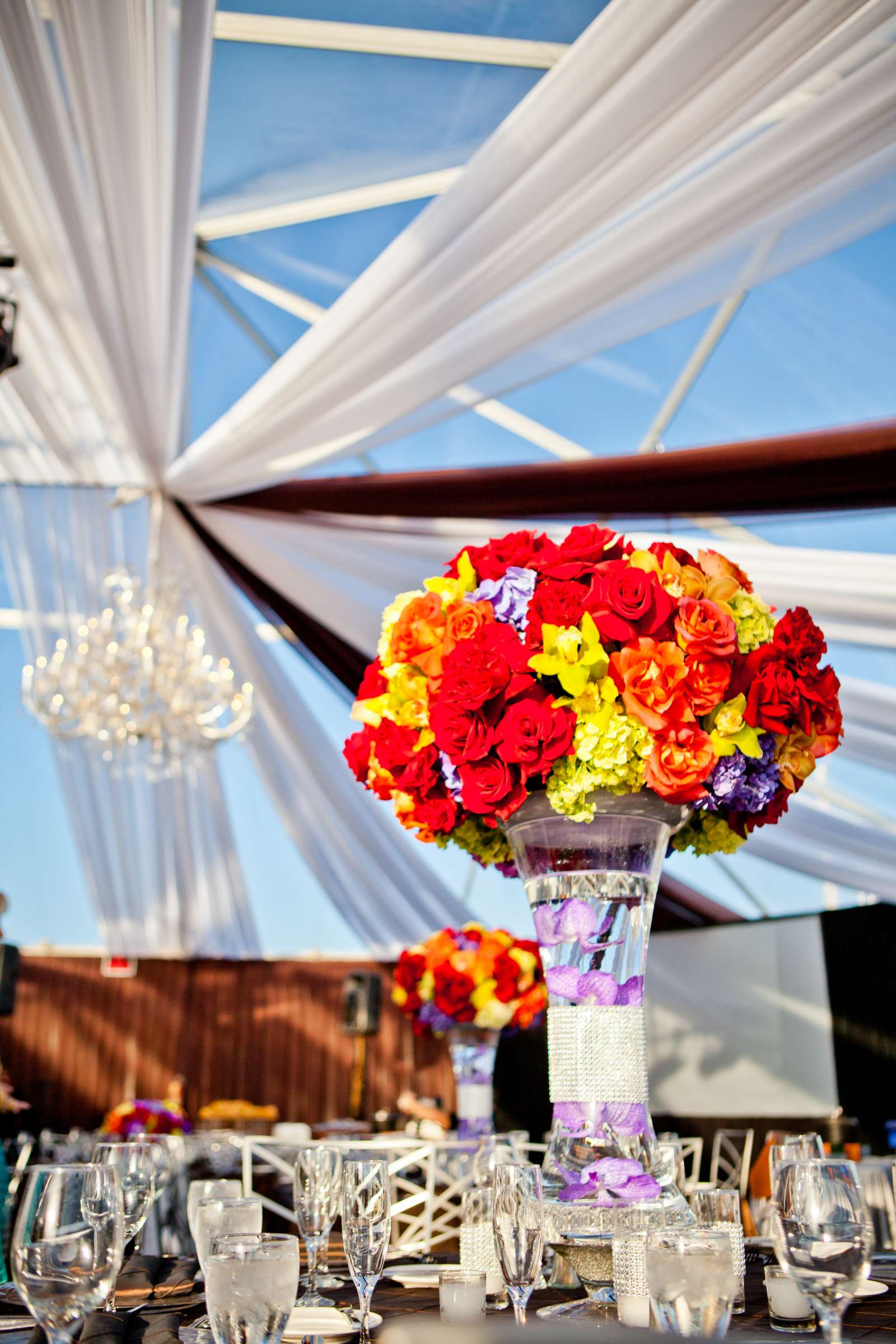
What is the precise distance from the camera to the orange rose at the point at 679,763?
58.9 inches

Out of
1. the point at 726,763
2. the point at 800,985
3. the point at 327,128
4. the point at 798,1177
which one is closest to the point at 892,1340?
the point at 798,1177

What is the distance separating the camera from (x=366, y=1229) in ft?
4.23

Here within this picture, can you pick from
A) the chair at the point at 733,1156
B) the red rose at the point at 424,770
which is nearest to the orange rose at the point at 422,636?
the red rose at the point at 424,770

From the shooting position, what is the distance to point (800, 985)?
28.1 feet

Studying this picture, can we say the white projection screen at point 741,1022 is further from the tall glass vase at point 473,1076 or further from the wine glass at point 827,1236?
the wine glass at point 827,1236

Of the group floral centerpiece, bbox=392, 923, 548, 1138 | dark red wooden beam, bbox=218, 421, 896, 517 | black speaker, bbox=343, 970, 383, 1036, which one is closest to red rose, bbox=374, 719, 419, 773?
floral centerpiece, bbox=392, 923, 548, 1138

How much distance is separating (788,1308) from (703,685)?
73 cm

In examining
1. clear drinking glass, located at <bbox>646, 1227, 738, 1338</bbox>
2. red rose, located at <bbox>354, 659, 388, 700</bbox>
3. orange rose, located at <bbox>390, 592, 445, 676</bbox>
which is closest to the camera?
clear drinking glass, located at <bbox>646, 1227, 738, 1338</bbox>

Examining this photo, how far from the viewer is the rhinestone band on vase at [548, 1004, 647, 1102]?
1.49 metres

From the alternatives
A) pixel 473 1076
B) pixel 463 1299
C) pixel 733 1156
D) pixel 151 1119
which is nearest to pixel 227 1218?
pixel 463 1299

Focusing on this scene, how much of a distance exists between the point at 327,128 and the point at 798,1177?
13.2 ft

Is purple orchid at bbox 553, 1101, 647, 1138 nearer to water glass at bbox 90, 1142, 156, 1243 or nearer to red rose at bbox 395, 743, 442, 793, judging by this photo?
red rose at bbox 395, 743, 442, 793

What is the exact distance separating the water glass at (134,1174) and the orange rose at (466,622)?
884 mm

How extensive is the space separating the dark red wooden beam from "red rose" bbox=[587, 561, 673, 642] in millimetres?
2406
